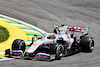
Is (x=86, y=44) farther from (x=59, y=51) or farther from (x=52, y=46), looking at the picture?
(x=52, y=46)

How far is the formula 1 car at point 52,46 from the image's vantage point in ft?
37.4

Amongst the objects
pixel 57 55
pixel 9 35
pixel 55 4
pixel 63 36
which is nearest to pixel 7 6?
pixel 55 4

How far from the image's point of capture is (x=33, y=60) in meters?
11.4

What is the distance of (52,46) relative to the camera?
1150 centimetres

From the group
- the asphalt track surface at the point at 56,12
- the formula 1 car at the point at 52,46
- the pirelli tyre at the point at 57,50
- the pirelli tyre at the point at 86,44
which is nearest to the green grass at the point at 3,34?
the formula 1 car at the point at 52,46

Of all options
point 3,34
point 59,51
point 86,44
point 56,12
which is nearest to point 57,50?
point 59,51

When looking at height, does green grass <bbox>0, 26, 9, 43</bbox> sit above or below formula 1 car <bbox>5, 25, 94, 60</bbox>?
above

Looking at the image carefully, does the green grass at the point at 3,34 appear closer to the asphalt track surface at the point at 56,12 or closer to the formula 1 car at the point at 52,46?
the formula 1 car at the point at 52,46

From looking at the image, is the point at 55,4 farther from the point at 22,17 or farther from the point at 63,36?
the point at 63,36

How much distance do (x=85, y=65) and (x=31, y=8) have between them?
1260 centimetres

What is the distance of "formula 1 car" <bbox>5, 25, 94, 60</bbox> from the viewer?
11406 millimetres

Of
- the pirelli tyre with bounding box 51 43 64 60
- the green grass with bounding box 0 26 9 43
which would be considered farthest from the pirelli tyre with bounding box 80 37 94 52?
the green grass with bounding box 0 26 9 43

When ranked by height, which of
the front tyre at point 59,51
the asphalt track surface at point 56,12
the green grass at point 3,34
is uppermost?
the asphalt track surface at point 56,12

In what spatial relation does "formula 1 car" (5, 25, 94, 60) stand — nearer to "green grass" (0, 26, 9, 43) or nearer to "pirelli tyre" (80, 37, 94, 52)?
"pirelli tyre" (80, 37, 94, 52)
